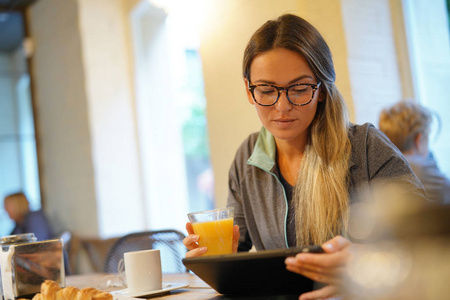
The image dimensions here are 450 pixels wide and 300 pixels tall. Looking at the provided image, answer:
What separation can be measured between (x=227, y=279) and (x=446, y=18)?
210 cm

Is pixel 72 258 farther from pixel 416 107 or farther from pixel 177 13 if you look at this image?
pixel 416 107

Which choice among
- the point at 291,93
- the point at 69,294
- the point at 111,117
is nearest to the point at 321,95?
the point at 291,93

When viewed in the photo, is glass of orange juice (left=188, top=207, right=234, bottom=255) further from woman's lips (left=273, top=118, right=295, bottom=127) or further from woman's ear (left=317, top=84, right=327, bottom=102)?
woman's ear (left=317, top=84, right=327, bottom=102)

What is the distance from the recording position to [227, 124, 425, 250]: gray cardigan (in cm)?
137

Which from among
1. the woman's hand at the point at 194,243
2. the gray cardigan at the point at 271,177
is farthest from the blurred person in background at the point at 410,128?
the woman's hand at the point at 194,243

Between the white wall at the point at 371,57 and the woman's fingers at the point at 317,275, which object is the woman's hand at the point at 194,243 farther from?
the white wall at the point at 371,57

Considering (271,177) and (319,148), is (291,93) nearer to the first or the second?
(319,148)

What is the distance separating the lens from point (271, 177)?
63.3 inches

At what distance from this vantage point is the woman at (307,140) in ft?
4.49

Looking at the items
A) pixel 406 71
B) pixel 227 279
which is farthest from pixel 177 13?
pixel 227 279

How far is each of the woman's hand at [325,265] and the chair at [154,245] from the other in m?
1.21

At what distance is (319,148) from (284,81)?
243 millimetres

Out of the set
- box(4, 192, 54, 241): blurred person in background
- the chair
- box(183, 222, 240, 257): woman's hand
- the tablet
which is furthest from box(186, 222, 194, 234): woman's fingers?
box(4, 192, 54, 241): blurred person in background

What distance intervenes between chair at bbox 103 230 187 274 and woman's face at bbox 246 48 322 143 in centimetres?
80
